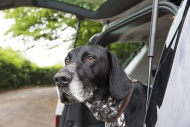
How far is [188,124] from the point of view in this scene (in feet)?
4.78

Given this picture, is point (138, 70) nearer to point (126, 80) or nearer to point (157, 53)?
point (157, 53)

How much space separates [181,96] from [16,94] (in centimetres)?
1535

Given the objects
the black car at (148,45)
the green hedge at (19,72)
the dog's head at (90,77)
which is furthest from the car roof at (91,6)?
the green hedge at (19,72)

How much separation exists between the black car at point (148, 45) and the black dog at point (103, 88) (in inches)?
12.8

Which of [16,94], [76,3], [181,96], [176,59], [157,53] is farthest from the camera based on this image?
[16,94]

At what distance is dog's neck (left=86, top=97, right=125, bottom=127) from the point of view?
3121 mm

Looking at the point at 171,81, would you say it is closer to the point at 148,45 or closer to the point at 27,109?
the point at 148,45

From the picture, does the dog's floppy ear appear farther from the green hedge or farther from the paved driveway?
the green hedge

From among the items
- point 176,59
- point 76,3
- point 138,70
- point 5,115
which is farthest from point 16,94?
point 176,59

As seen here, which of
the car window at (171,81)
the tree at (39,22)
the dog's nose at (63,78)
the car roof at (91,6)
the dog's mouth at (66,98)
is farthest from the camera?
the tree at (39,22)

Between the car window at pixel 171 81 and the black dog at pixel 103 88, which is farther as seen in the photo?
the black dog at pixel 103 88

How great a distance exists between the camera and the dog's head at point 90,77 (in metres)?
2.88

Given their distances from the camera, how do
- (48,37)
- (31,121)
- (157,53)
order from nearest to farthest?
(157,53), (31,121), (48,37)

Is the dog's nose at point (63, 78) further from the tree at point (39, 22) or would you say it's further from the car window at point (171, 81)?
the tree at point (39, 22)
